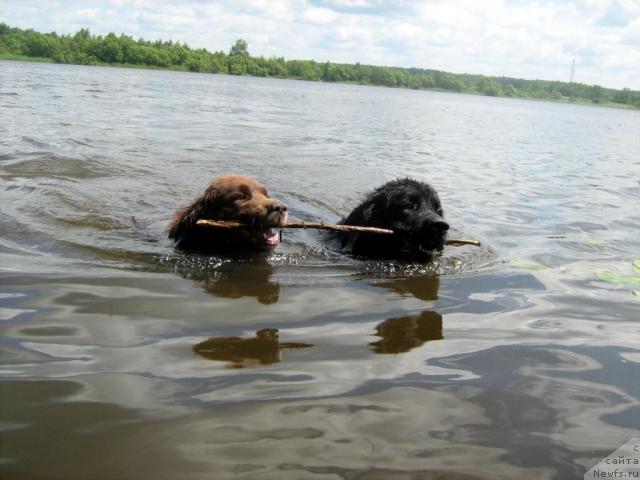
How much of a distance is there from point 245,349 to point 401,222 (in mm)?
3415

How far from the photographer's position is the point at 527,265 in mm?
6672

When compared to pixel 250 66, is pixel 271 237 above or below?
below

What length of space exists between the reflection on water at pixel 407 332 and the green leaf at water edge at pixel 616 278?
235 cm

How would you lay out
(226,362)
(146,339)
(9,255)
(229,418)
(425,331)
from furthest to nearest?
(9,255) → (425,331) → (146,339) → (226,362) → (229,418)

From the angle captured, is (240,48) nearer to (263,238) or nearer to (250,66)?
(250,66)

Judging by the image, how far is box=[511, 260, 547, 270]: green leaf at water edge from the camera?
21.6 ft

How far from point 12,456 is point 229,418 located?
992mm

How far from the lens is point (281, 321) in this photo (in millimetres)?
4586

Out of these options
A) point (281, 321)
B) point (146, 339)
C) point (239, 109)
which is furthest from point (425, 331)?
point (239, 109)

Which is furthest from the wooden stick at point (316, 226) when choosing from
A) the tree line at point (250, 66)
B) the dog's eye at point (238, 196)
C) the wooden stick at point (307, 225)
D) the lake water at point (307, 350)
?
the tree line at point (250, 66)

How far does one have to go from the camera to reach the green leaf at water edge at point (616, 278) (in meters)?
6.17

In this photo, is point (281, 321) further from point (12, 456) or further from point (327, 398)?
point (12, 456)

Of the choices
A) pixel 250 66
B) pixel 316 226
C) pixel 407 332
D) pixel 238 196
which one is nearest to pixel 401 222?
pixel 316 226

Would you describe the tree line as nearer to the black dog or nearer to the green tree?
the green tree
